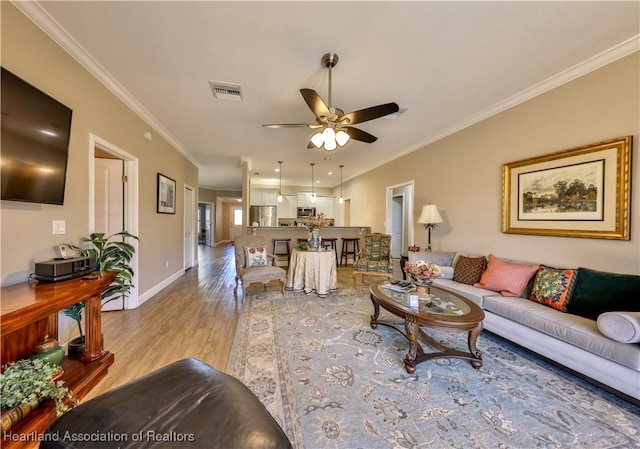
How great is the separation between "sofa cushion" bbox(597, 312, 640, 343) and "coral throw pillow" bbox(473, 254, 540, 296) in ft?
2.98

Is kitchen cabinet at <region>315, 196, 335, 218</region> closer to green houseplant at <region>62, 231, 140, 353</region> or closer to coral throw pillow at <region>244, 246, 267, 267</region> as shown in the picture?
coral throw pillow at <region>244, 246, 267, 267</region>

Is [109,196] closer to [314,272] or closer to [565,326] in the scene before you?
[314,272]

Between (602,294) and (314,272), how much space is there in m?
3.18

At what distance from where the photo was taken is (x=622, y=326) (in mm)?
1607

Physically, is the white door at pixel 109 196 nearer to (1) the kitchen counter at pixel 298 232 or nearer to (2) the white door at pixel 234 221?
(1) the kitchen counter at pixel 298 232

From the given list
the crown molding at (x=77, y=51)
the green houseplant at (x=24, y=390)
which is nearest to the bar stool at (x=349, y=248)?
the crown molding at (x=77, y=51)

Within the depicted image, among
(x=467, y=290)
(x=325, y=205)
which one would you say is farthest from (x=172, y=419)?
(x=325, y=205)

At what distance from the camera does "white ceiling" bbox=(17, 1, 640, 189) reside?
180cm

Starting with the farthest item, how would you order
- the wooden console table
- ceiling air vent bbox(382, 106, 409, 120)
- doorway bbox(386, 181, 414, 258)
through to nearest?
doorway bbox(386, 181, 414, 258) → ceiling air vent bbox(382, 106, 409, 120) → the wooden console table

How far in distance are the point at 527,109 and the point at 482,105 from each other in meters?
0.50

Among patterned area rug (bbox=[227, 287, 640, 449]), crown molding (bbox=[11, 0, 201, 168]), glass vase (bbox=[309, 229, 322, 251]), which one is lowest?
patterned area rug (bbox=[227, 287, 640, 449])

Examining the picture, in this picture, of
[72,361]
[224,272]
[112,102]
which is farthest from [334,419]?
[224,272]

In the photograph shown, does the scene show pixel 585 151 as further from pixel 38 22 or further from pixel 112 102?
pixel 112 102

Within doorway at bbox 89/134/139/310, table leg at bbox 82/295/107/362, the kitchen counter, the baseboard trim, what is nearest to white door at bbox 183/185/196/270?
the baseboard trim
